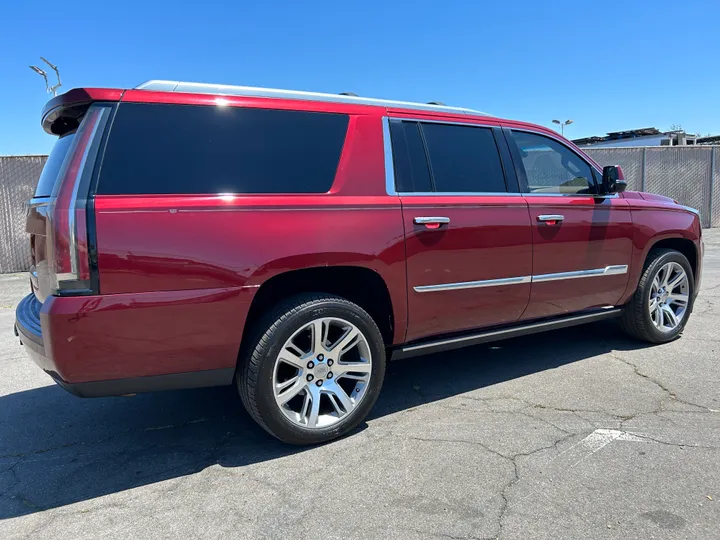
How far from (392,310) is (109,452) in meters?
1.89

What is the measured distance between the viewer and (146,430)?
137 inches

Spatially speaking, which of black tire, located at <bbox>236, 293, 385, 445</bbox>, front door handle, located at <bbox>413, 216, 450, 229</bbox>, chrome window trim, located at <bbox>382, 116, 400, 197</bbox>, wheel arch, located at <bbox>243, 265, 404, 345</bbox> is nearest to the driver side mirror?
front door handle, located at <bbox>413, 216, 450, 229</bbox>

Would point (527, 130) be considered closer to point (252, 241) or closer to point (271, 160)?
point (271, 160)

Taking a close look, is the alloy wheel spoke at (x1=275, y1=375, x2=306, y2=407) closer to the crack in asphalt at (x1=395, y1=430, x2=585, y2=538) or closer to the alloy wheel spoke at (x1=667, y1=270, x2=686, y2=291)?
the crack in asphalt at (x1=395, y1=430, x2=585, y2=538)

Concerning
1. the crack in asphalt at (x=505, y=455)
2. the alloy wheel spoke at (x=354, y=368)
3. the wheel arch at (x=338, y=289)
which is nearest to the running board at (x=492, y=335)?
the wheel arch at (x=338, y=289)

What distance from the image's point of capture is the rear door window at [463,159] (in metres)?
3.68

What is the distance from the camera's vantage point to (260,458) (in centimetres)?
305

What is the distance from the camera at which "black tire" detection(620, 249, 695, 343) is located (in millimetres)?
4805

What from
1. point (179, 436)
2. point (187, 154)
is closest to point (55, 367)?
point (179, 436)

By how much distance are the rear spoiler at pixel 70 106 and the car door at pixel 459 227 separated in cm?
169

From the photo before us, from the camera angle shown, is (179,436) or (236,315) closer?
(236,315)

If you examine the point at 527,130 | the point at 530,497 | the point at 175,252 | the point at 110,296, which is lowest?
the point at 530,497

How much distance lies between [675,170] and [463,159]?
43.9 feet

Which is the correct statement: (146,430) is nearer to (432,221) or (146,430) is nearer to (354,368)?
(354,368)
